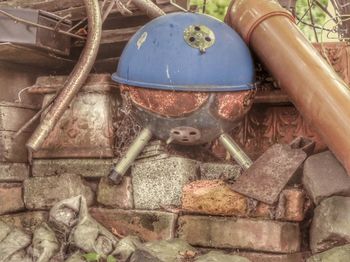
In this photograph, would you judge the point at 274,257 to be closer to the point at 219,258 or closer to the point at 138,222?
the point at 219,258

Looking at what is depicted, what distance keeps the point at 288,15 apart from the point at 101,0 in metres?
1.52

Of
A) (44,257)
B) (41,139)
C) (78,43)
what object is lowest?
(44,257)

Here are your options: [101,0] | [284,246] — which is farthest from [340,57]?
[101,0]

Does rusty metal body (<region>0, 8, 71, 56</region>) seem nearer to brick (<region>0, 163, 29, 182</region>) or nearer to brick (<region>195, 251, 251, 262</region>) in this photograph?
brick (<region>0, 163, 29, 182</region>)

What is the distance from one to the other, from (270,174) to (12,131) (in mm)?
1895

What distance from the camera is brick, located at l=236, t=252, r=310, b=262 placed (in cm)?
284

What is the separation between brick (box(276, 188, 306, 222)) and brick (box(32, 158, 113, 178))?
1241 millimetres

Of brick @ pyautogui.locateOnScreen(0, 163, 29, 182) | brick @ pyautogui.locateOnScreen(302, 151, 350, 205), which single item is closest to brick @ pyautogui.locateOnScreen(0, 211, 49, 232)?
brick @ pyautogui.locateOnScreen(0, 163, 29, 182)

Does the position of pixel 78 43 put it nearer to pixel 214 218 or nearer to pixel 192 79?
pixel 192 79

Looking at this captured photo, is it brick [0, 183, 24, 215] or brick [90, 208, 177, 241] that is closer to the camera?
brick [90, 208, 177, 241]

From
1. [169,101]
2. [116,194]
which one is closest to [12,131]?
[116,194]

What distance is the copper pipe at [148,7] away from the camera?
3488 millimetres

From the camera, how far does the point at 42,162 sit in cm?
A: 360

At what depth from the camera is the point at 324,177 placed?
2.86m
